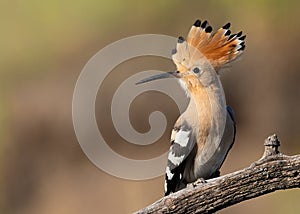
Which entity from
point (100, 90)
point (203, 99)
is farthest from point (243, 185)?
point (100, 90)

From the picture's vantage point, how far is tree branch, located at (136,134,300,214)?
1.65 metres

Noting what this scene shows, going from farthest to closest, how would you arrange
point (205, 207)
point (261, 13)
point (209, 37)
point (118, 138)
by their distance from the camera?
point (261, 13) < point (118, 138) < point (209, 37) < point (205, 207)

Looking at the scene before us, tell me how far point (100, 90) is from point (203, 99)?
1.63 m

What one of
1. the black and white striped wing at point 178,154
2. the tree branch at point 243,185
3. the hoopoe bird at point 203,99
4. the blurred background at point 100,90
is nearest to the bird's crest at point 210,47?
the hoopoe bird at point 203,99

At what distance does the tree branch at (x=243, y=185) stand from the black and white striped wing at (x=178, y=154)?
11.1 inches

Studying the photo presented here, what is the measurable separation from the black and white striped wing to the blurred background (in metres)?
1.47

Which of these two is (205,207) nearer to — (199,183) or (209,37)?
(199,183)

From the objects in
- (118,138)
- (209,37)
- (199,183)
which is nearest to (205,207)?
(199,183)

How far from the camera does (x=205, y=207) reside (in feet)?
5.57

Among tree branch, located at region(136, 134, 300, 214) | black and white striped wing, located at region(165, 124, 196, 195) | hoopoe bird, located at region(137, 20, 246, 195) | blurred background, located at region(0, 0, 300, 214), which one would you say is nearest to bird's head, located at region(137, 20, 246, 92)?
hoopoe bird, located at region(137, 20, 246, 195)

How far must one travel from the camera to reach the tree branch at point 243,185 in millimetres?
1646

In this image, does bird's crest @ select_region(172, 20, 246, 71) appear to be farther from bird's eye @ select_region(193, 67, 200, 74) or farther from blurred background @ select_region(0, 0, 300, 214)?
blurred background @ select_region(0, 0, 300, 214)

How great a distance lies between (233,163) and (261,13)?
0.65m

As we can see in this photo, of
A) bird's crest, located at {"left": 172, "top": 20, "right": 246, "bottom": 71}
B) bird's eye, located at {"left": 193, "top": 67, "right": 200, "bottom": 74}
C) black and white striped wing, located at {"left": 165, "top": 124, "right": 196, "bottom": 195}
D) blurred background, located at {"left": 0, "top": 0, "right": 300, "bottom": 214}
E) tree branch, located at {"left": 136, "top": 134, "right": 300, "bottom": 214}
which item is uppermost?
blurred background, located at {"left": 0, "top": 0, "right": 300, "bottom": 214}
